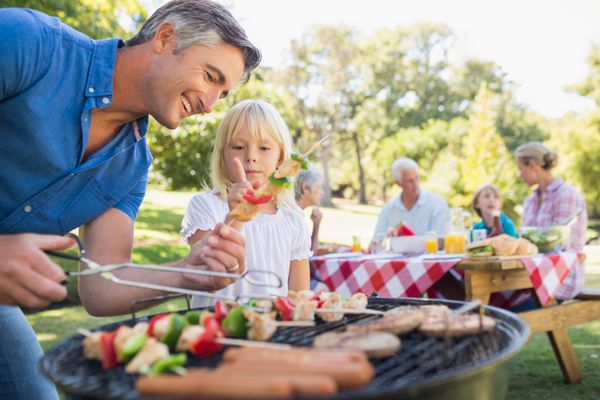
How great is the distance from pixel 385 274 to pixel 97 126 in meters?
2.93

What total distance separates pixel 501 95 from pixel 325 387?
4654cm

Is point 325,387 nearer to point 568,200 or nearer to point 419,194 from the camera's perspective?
point 568,200

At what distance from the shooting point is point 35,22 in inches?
78.6

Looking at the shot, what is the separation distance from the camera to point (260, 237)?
303 centimetres

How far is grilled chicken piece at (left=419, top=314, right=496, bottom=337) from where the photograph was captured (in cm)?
161

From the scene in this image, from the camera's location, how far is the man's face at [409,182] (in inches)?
305

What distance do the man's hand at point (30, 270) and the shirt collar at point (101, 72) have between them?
82 cm

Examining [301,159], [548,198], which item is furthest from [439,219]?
[301,159]

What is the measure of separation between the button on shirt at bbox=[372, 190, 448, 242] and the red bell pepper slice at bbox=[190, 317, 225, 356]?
20.0 feet

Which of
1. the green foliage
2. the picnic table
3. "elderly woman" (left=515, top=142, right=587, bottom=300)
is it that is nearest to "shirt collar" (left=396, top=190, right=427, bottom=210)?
"elderly woman" (left=515, top=142, right=587, bottom=300)

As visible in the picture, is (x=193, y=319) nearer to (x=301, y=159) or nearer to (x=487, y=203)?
(x=301, y=159)

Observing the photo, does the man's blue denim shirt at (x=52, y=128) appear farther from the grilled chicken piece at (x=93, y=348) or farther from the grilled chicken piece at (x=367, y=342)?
the grilled chicken piece at (x=367, y=342)

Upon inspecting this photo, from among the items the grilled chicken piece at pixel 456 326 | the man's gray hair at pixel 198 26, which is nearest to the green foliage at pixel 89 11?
the man's gray hair at pixel 198 26

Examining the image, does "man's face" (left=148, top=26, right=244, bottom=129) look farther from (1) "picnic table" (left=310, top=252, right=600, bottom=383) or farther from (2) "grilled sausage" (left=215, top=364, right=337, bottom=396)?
(1) "picnic table" (left=310, top=252, right=600, bottom=383)
